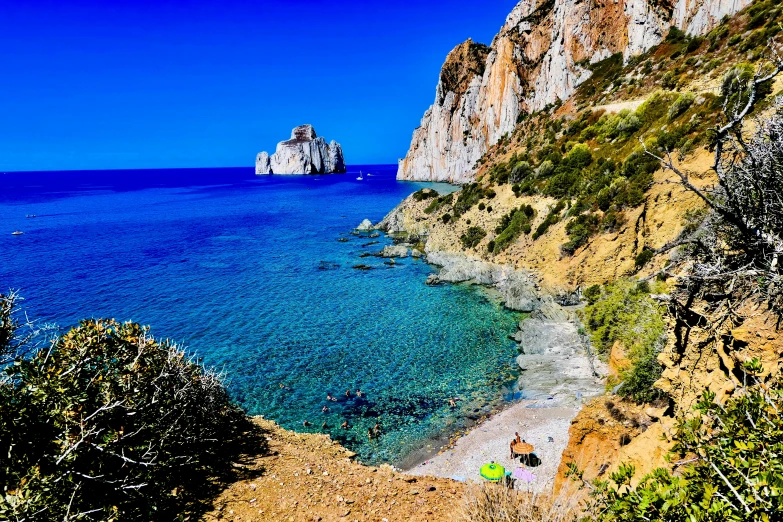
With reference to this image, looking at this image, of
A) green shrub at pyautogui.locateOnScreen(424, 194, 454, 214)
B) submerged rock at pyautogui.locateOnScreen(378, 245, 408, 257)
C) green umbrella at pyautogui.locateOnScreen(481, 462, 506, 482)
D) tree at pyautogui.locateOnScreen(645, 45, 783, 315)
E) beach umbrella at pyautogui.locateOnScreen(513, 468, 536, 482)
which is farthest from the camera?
green shrub at pyautogui.locateOnScreen(424, 194, 454, 214)

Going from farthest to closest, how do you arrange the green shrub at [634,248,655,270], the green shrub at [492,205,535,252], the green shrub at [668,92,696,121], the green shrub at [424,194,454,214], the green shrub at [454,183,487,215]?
the green shrub at [424,194,454,214] < the green shrub at [454,183,487,215] < the green shrub at [492,205,535,252] < the green shrub at [668,92,696,121] < the green shrub at [634,248,655,270]

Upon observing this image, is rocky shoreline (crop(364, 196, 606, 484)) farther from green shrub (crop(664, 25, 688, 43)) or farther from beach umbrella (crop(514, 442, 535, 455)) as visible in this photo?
green shrub (crop(664, 25, 688, 43))

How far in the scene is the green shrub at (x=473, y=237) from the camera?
3959 cm

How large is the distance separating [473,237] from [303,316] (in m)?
18.7

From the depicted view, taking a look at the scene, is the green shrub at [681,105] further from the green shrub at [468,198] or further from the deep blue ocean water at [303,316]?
the deep blue ocean water at [303,316]

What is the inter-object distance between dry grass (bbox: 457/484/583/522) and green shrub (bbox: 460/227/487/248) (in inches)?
1310

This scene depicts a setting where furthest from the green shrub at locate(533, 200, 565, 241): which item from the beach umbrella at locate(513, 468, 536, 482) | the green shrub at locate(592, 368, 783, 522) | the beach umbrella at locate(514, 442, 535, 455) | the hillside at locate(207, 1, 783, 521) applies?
the green shrub at locate(592, 368, 783, 522)

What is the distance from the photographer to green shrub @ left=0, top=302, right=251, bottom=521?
710cm

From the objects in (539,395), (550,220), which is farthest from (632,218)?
(539,395)

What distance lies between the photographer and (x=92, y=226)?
7431 centimetres

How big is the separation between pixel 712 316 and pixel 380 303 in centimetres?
2593

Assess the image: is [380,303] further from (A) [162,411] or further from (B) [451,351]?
(A) [162,411]

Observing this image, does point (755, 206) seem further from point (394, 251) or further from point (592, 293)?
point (394, 251)

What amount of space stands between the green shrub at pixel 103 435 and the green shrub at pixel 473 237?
31.1m
